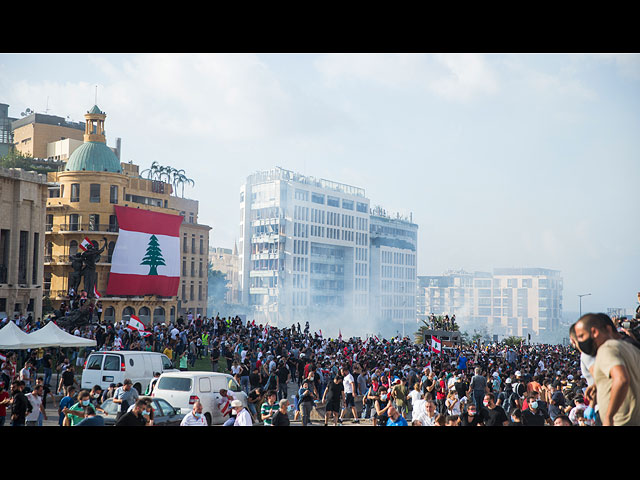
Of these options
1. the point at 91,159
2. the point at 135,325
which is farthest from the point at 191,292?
the point at 135,325

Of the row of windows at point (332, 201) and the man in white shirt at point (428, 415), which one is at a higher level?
the row of windows at point (332, 201)

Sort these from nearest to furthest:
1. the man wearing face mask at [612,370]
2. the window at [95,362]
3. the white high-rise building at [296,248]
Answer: the man wearing face mask at [612,370] < the window at [95,362] < the white high-rise building at [296,248]

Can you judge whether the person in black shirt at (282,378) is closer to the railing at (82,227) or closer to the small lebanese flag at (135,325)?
the small lebanese flag at (135,325)

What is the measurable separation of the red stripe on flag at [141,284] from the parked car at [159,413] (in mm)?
50121

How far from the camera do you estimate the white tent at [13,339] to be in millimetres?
21714

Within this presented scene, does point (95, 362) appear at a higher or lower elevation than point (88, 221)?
lower

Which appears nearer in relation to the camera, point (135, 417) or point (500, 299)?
point (135, 417)

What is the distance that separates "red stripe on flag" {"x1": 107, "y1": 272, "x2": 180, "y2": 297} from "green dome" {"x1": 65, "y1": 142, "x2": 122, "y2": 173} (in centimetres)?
1179

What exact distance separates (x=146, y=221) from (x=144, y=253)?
292 centimetres

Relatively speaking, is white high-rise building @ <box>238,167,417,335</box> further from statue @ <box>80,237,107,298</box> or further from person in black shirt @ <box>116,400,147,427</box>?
person in black shirt @ <box>116,400,147,427</box>

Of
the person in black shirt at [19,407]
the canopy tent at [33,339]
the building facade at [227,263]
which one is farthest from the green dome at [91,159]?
the building facade at [227,263]

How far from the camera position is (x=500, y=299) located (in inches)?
6875

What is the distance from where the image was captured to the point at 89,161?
68.7 m

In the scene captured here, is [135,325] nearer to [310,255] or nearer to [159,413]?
[159,413]
